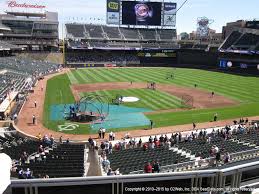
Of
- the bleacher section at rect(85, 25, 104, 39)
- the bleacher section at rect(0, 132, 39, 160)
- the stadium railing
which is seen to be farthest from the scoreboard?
the stadium railing

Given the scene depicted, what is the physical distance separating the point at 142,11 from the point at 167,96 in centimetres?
6089

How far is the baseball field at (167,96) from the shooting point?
3631 cm

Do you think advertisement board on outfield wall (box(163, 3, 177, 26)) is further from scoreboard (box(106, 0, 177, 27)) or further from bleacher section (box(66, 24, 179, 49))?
bleacher section (box(66, 24, 179, 49))

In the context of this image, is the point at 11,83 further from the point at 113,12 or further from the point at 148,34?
the point at 148,34

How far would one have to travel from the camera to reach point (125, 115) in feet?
122

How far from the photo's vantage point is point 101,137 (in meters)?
29.4

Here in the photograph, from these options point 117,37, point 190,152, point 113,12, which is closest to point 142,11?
point 113,12

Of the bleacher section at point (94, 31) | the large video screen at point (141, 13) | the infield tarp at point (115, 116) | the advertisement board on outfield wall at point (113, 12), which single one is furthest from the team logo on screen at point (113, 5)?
the infield tarp at point (115, 116)

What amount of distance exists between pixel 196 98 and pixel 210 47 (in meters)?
59.4

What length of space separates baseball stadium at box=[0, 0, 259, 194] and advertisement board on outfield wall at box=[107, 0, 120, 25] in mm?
329

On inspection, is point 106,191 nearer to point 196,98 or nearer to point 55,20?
point 196,98

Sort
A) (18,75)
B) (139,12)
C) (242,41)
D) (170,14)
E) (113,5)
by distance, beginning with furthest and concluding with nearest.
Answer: (170,14)
(139,12)
(113,5)
(242,41)
(18,75)

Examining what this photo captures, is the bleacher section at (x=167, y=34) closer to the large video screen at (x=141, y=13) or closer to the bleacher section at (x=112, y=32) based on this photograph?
the large video screen at (x=141, y=13)

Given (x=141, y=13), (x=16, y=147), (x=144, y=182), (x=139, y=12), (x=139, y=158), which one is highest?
(x=139, y=12)
